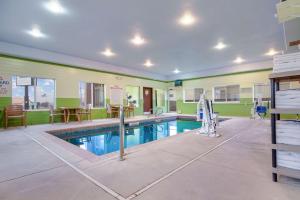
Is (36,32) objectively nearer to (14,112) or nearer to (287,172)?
(14,112)

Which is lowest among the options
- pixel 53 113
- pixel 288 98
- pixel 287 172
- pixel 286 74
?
pixel 287 172

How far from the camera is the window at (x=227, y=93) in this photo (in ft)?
30.6

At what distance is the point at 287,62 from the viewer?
1.67 m

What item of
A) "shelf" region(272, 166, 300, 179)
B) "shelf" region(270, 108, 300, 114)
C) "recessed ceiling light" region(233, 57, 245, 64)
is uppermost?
"recessed ceiling light" region(233, 57, 245, 64)

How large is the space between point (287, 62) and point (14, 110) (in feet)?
24.4

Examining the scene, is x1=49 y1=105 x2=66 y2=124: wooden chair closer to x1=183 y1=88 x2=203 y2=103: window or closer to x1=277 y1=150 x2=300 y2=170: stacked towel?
x1=277 y1=150 x2=300 y2=170: stacked towel

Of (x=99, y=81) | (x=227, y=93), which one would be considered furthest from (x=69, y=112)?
(x=227, y=93)

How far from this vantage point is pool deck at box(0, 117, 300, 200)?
1490 millimetres

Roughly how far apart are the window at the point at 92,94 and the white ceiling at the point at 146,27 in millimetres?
1539

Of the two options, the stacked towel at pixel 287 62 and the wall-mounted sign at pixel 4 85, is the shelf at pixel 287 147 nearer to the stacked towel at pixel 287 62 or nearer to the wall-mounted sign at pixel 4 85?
the stacked towel at pixel 287 62

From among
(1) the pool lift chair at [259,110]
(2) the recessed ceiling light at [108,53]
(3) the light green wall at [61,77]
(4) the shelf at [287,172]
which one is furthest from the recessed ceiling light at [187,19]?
(1) the pool lift chair at [259,110]

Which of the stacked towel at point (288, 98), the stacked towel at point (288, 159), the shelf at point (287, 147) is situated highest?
the stacked towel at point (288, 98)

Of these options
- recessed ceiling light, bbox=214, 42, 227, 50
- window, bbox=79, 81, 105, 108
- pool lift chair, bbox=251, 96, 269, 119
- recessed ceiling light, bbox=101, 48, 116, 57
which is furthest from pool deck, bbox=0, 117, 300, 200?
pool lift chair, bbox=251, 96, 269, 119

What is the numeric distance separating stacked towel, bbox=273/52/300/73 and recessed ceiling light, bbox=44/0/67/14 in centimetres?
404
